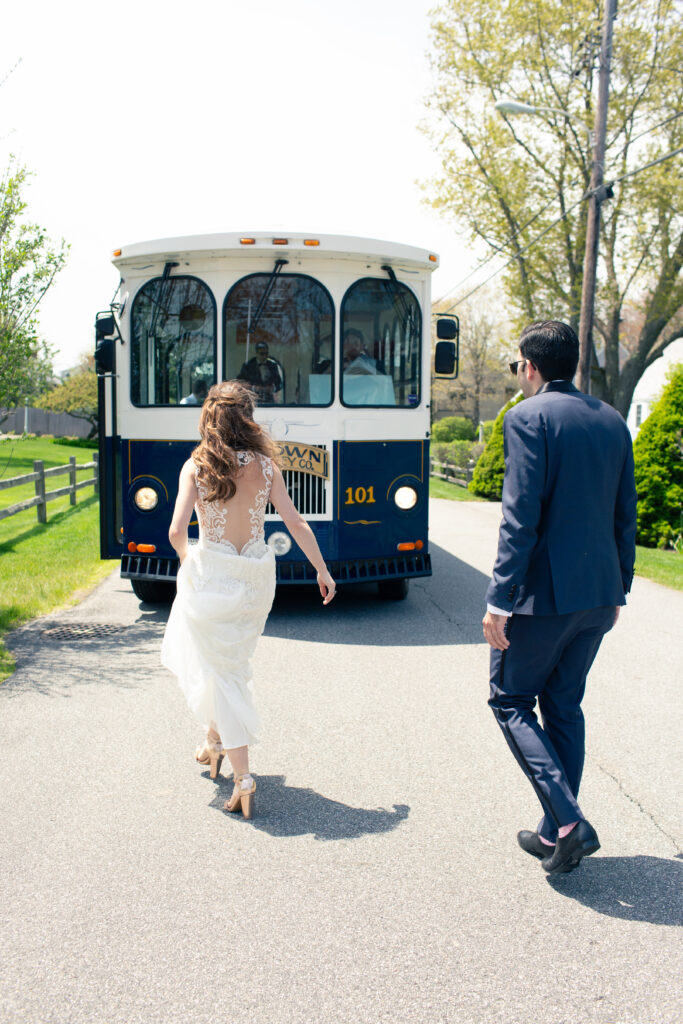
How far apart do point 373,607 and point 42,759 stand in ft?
14.6

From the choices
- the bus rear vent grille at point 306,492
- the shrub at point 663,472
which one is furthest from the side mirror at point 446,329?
the shrub at point 663,472

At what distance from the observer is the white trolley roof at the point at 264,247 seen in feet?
24.1

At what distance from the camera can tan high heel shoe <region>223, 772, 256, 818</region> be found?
384cm

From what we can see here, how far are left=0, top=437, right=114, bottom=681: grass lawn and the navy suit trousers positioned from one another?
3.84 m

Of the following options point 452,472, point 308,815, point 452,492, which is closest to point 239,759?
point 308,815

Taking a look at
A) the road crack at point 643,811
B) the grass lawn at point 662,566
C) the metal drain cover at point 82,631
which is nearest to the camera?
the road crack at point 643,811

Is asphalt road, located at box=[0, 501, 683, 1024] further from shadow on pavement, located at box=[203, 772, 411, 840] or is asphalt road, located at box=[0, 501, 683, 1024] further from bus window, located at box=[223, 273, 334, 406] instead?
bus window, located at box=[223, 273, 334, 406]

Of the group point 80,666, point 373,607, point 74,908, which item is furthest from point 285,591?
point 74,908

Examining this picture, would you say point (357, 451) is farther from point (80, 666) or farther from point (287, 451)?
point (80, 666)

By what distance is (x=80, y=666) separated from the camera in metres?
6.16

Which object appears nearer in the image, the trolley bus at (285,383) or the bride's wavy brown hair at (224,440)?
the bride's wavy brown hair at (224,440)

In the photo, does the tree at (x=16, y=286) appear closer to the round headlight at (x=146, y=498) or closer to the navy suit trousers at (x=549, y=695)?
the round headlight at (x=146, y=498)

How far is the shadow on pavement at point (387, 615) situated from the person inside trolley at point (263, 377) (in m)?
1.99

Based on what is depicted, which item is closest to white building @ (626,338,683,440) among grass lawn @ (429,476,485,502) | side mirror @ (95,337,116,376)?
grass lawn @ (429,476,485,502)
